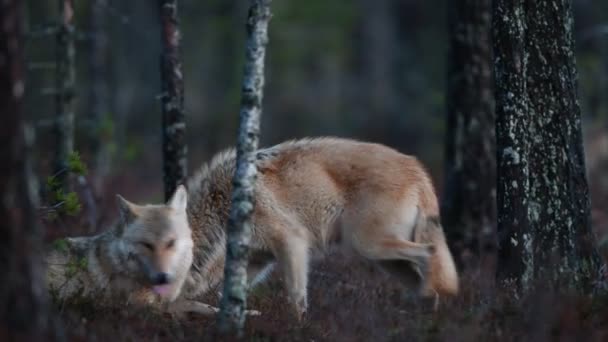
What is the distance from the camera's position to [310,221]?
9398mm

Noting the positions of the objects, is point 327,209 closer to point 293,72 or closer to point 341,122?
point 341,122

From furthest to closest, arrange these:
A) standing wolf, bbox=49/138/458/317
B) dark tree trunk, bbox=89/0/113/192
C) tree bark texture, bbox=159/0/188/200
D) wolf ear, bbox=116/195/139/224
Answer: dark tree trunk, bbox=89/0/113/192
tree bark texture, bbox=159/0/188/200
standing wolf, bbox=49/138/458/317
wolf ear, bbox=116/195/139/224

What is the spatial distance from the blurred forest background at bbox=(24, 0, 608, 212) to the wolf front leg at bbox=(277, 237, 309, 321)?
15366 millimetres

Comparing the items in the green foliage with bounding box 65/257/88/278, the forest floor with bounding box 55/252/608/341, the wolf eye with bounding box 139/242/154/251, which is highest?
the wolf eye with bounding box 139/242/154/251

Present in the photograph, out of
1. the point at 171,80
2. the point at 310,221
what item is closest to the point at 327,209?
the point at 310,221

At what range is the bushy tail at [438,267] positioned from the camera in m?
9.19

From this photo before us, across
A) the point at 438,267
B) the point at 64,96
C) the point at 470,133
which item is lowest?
the point at 438,267

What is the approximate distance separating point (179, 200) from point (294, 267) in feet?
4.25

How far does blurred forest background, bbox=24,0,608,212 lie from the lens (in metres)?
30.8

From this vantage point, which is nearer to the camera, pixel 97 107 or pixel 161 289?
pixel 161 289

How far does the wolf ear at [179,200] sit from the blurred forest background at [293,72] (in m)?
15.6

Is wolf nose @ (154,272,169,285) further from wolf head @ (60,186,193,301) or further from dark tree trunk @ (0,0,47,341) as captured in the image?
dark tree trunk @ (0,0,47,341)

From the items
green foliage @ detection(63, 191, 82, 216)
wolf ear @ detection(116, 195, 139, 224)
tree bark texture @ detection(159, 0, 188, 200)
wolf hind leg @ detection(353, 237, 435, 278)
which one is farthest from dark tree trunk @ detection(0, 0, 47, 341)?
tree bark texture @ detection(159, 0, 188, 200)

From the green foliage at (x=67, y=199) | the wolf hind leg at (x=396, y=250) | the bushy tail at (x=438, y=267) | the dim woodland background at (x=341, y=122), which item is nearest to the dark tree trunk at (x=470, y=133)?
the dim woodland background at (x=341, y=122)
